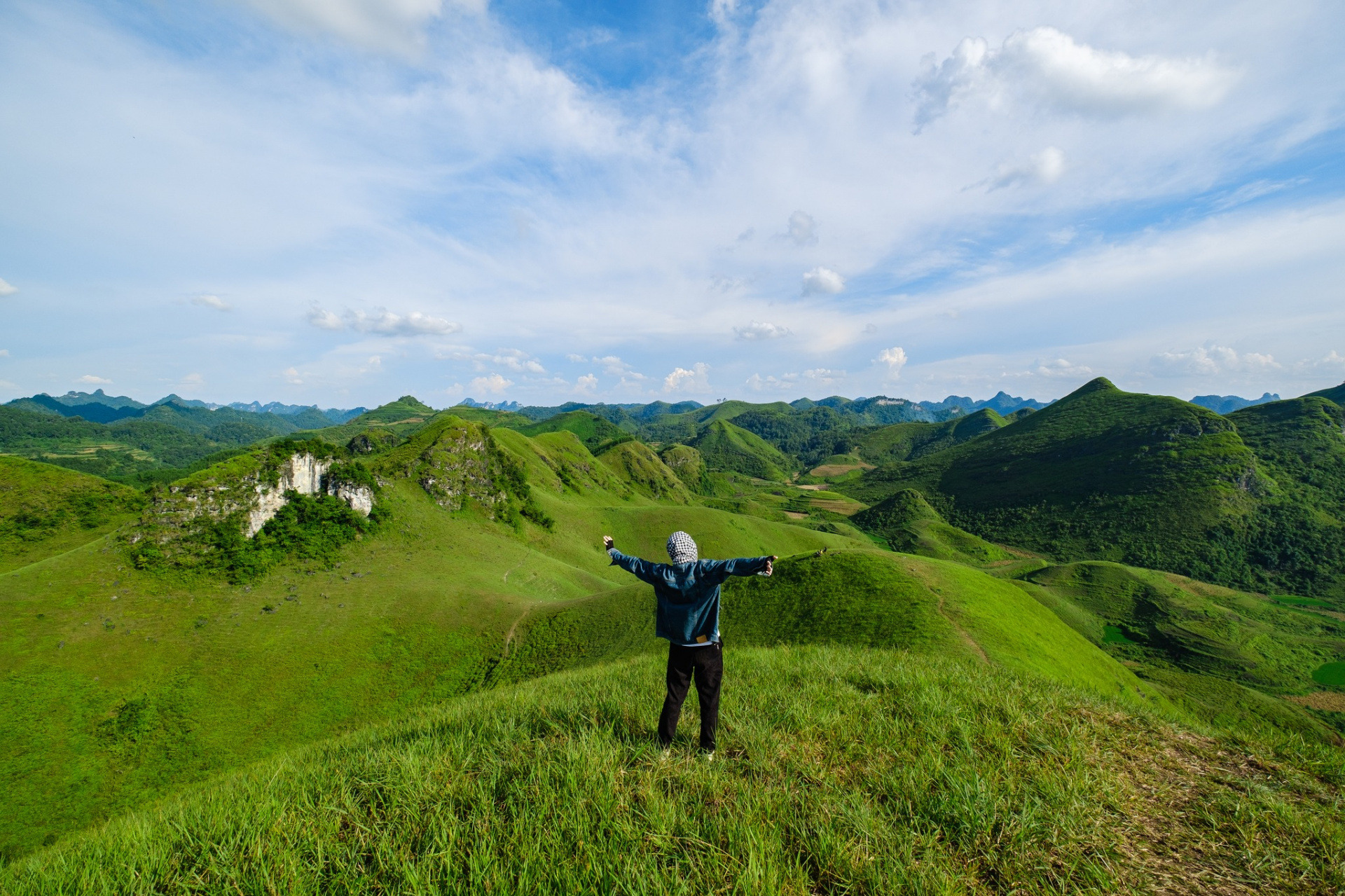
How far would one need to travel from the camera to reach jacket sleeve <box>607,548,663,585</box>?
252 inches

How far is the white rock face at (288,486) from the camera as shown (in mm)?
54469

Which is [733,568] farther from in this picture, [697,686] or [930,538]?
[930,538]

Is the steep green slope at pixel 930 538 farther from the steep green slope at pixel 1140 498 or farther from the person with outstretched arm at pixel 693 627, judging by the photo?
the person with outstretched arm at pixel 693 627

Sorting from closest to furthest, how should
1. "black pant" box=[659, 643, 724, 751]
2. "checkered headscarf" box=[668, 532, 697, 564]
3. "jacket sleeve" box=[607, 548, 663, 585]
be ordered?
"black pant" box=[659, 643, 724, 751], "checkered headscarf" box=[668, 532, 697, 564], "jacket sleeve" box=[607, 548, 663, 585]

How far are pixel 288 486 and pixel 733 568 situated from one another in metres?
71.0

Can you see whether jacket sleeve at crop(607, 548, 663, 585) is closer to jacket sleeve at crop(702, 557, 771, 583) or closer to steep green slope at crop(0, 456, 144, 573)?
jacket sleeve at crop(702, 557, 771, 583)

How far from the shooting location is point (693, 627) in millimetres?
6043

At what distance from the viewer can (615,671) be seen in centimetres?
1113

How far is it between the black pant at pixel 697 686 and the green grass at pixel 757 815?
295 mm

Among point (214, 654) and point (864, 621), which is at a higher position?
point (864, 621)

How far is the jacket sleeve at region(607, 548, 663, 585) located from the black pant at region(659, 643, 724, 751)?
0.93 meters

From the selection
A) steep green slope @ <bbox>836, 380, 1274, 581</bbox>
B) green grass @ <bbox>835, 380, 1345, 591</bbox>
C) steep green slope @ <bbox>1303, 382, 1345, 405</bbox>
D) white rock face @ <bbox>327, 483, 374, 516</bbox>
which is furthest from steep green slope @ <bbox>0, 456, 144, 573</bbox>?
steep green slope @ <bbox>1303, 382, 1345, 405</bbox>

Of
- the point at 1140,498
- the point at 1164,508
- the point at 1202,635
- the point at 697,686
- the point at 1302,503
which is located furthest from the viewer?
the point at 1140,498

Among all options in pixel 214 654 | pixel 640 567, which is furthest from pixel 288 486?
pixel 640 567
